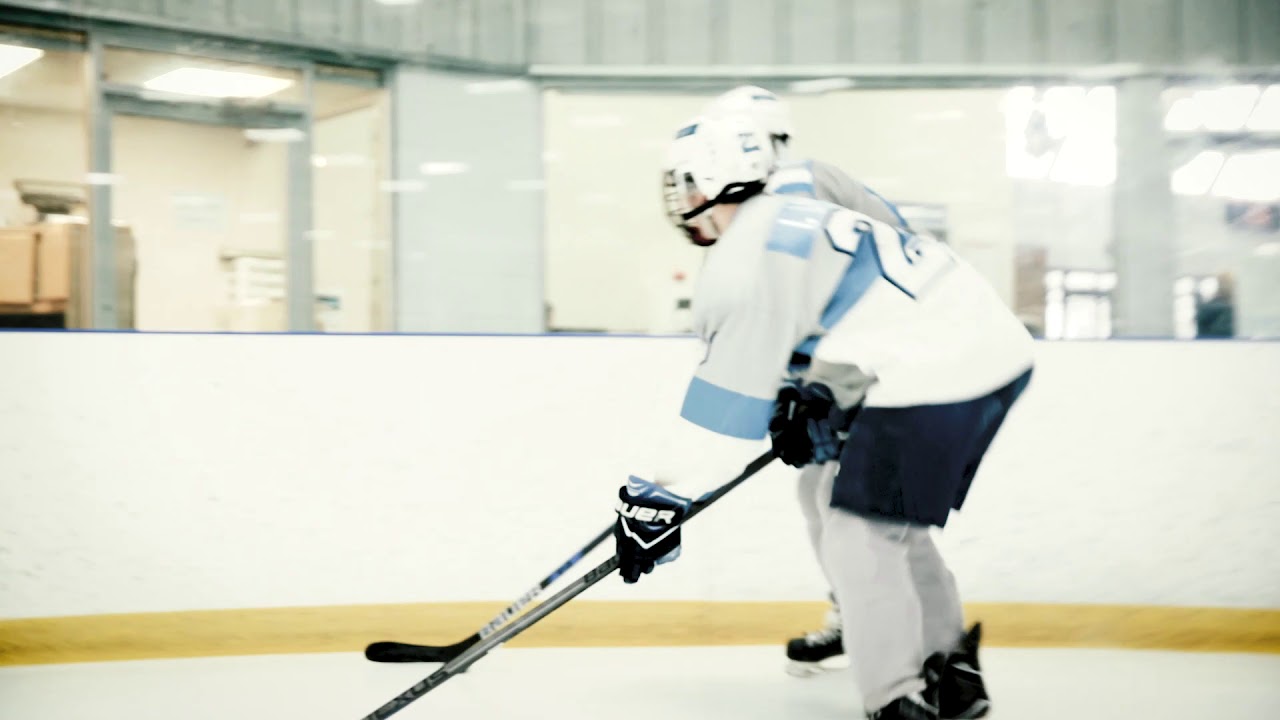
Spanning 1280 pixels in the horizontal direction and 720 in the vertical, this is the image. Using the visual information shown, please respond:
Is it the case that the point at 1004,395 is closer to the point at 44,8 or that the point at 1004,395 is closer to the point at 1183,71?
the point at 1183,71

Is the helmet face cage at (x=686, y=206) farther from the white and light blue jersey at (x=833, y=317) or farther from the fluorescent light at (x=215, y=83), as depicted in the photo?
the fluorescent light at (x=215, y=83)

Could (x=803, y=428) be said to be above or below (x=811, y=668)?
above

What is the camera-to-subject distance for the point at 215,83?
3047 millimetres

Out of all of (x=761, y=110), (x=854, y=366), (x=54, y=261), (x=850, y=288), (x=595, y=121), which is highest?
(x=595, y=121)

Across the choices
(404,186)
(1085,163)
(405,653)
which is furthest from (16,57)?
(1085,163)

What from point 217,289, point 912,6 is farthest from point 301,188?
point 912,6

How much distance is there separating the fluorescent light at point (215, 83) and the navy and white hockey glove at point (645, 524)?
2.02 metres

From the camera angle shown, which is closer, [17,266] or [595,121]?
[17,266]

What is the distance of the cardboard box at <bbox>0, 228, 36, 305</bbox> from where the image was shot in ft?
8.76

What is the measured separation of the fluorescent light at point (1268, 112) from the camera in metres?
2.95

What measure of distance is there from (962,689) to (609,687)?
74cm

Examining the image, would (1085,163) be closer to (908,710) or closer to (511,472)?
(511,472)

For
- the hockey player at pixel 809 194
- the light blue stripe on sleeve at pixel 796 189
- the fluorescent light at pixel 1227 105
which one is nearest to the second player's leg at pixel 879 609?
the hockey player at pixel 809 194

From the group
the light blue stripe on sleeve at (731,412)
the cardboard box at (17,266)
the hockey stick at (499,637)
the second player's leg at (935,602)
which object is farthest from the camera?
the cardboard box at (17,266)
